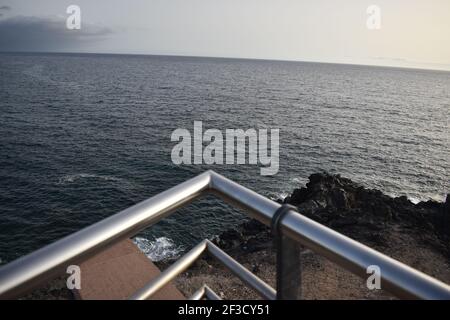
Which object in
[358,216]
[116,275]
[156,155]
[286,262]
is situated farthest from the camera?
[156,155]

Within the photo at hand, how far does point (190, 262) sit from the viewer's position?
6.24 feet

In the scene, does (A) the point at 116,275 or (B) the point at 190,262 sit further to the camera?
(A) the point at 116,275

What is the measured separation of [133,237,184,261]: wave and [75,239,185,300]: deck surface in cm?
1347

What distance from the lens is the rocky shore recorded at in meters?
8.62

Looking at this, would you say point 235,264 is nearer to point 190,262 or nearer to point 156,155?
point 190,262

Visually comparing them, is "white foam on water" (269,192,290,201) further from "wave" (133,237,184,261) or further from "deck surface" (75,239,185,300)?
"deck surface" (75,239,185,300)

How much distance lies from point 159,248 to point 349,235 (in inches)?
441

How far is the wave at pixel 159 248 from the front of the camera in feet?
61.6

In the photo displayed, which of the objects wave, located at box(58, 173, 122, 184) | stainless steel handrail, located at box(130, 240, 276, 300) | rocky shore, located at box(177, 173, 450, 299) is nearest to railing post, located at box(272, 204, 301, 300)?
stainless steel handrail, located at box(130, 240, 276, 300)

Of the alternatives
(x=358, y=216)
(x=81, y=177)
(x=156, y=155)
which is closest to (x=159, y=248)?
(x=358, y=216)

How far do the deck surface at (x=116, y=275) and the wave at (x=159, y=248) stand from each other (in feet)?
44.2

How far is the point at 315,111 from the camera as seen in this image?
67.4 m

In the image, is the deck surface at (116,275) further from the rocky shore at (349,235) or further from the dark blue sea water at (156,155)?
the dark blue sea water at (156,155)
